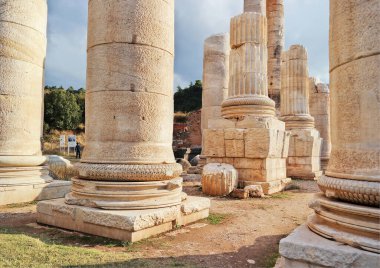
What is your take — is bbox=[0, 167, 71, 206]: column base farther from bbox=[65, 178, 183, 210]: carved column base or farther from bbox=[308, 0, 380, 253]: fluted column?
bbox=[308, 0, 380, 253]: fluted column

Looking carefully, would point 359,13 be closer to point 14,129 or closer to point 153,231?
point 153,231

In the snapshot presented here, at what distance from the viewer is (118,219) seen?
463 cm

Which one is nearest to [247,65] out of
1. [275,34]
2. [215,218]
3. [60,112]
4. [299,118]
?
[299,118]

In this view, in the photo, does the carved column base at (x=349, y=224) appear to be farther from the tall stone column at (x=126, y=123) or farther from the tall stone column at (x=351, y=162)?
the tall stone column at (x=126, y=123)

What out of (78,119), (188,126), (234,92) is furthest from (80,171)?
(78,119)

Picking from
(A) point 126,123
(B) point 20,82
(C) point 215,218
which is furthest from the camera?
(B) point 20,82

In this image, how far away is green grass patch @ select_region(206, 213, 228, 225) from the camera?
19.7ft

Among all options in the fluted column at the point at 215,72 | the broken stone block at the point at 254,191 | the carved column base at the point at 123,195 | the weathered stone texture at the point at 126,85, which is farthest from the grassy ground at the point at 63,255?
the fluted column at the point at 215,72

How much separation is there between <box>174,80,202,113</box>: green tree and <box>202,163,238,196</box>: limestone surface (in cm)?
3730

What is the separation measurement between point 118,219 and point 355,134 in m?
3.12

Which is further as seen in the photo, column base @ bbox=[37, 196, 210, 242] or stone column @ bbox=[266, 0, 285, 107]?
stone column @ bbox=[266, 0, 285, 107]

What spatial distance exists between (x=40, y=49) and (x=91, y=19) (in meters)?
3.55

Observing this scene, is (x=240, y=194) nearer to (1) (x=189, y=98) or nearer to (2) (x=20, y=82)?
(2) (x=20, y=82)

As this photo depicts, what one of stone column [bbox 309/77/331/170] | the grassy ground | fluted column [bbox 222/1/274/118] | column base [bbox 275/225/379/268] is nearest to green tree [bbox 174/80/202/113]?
stone column [bbox 309/77/331/170]
